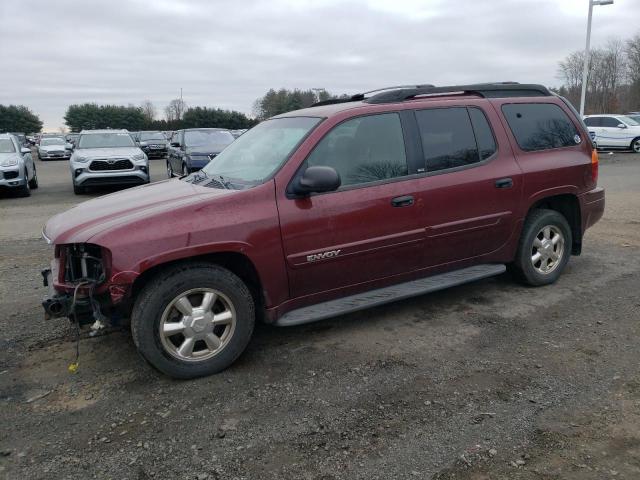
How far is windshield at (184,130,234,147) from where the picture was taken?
49.0ft

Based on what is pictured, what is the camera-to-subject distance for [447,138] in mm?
4555

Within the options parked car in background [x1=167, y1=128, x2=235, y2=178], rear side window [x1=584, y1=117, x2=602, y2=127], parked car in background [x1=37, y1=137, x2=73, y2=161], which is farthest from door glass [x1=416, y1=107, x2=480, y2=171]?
parked car in background [x1=37, y1=137, x2=73, y2=161]

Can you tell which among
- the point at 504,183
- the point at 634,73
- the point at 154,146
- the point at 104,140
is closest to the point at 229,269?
the point at 504,183

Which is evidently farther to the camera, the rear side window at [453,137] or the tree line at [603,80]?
the tree line at [603,80]

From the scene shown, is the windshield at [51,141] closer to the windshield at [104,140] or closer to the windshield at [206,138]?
the windshield at [104,140]

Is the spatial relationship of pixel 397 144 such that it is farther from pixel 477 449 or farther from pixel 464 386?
pixel 477 449

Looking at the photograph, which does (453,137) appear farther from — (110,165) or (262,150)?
(110,165)

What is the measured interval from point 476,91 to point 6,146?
44.7 ft

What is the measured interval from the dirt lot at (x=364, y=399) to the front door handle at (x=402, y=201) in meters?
1.02

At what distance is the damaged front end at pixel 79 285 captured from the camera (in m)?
3.41

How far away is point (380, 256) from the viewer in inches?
164

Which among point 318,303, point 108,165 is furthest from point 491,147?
point 108,165

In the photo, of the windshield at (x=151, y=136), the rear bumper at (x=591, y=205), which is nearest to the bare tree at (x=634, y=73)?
the windshield at (x=151, y=136)

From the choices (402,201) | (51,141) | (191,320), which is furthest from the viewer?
(51,141)
